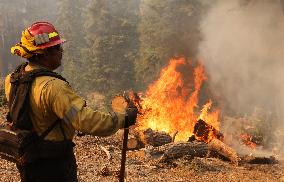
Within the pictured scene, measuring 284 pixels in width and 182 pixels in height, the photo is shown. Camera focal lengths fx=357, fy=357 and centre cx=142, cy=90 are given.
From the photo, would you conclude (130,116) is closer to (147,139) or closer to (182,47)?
(147,139)

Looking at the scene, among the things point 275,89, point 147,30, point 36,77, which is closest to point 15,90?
point 36,77

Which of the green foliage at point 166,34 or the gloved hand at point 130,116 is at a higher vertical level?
the green foliage at point 166,34

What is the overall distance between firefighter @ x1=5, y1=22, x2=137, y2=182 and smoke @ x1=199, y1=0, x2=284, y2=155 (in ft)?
49.1

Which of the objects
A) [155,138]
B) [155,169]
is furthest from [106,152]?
[155,138]

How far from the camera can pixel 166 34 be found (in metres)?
33.5

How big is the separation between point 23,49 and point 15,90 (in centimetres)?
43

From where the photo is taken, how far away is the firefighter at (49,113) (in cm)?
341

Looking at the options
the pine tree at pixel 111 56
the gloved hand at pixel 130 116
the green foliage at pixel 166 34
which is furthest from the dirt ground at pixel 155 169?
the pine tree at pixel 111 56

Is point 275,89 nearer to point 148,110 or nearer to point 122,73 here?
point 148,110

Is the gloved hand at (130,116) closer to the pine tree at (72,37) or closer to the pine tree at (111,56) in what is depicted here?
the pine tree at (111,56)

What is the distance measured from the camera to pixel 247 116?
80.7 ft

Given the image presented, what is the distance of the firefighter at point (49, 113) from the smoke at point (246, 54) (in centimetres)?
1497

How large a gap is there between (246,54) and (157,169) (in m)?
13.6

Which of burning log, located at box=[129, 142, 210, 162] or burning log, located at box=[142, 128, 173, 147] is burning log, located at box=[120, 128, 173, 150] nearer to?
burning log, located at box=[142, 128, 173, 147]
